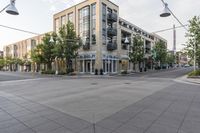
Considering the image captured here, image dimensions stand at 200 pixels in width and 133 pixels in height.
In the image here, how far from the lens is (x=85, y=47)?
32.5m

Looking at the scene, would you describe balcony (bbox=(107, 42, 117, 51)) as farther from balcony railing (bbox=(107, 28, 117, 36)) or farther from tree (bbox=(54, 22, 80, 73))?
tree (bbox=(54, 22, 80, 73))

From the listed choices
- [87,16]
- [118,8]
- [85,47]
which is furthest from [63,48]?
[118,8]

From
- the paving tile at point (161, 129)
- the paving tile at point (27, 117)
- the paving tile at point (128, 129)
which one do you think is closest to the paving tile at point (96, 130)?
the paving tile at point (128, 129)

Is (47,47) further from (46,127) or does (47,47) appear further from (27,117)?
(46,127)

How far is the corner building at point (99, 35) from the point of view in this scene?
3106 cm

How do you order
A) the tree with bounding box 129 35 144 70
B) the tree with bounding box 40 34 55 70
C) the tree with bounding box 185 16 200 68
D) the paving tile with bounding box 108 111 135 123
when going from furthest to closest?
the tree with bounding box 129 35 144 70
the tree with bounding box 40 34 55 70
the tree with bounding box 185 16 200 68
the paving tile with bounding box 108 111 135 123

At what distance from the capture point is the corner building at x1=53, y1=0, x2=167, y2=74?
3106 centimetres

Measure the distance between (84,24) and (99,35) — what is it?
548 centimetres

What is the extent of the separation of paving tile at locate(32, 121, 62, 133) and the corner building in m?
25.5

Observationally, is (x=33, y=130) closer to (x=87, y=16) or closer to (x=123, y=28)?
(x=87, y=16)

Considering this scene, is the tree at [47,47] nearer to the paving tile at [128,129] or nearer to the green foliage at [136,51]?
the green foliage at [136,51]

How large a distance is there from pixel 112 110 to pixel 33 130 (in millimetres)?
2951

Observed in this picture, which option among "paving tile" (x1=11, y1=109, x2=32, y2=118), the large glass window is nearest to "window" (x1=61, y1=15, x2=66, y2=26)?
the large glass window

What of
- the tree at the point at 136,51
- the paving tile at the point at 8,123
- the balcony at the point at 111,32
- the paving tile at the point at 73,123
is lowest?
the paving tile at the point at 8,123
